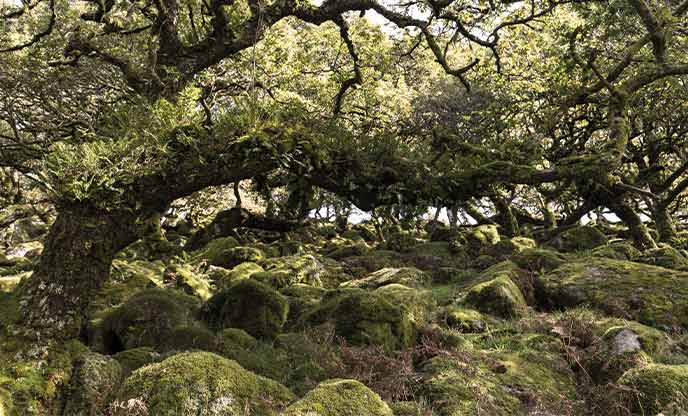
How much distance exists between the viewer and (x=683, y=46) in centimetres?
1334

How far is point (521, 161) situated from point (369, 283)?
5.66 meters

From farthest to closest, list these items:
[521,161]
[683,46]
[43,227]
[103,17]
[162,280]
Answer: [43,227], [683,46], [162,280], [103,17], [521,161]

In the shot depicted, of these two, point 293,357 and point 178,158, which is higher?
point 178,158

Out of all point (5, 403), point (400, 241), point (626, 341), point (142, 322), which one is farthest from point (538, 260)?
point (5, 403)

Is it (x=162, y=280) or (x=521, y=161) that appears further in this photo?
(x=162, y=280)

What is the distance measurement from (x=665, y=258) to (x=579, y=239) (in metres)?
4.71

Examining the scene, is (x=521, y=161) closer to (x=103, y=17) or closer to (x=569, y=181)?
(x=569, y=181)

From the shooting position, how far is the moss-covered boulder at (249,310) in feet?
27.7

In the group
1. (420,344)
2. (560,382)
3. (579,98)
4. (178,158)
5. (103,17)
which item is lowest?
(560,382)

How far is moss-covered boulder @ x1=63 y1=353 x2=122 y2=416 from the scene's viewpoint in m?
5.39

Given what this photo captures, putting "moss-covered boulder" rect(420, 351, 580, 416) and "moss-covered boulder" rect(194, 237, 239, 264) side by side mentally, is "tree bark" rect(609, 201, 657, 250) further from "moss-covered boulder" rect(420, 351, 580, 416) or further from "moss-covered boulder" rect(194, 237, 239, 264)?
"moss-covered boulder" rect(194, 237, 239, 264)

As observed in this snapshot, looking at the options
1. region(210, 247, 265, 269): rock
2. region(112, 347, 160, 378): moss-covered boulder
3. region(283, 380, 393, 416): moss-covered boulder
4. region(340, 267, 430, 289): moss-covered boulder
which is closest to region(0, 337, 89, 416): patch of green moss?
region(112, 347, 160, 378): moss-covered boulder

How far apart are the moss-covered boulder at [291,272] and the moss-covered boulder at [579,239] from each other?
8.76 m

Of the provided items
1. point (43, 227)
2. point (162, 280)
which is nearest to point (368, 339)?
point (162, 280)
